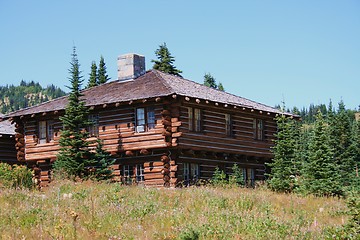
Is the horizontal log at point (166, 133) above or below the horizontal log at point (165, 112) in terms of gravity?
below

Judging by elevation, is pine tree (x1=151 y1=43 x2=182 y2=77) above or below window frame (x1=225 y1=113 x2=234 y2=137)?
above

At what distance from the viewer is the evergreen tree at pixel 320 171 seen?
101 ft

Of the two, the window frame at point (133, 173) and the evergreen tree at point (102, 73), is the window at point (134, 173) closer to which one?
the window frame at point (133, 173)

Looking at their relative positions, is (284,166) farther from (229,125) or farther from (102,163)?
(102,163)

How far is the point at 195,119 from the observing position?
1288 inches

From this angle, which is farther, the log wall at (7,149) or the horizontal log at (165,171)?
the log wall at (7,149)

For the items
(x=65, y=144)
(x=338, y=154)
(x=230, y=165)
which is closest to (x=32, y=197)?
(x=65, y=144)

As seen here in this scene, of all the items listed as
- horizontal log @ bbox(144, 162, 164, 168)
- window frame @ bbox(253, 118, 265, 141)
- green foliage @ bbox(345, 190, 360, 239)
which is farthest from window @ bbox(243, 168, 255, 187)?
green foliage @ bbox(345, 190, 360, 239)

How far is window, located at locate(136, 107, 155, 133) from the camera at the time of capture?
31.8 m

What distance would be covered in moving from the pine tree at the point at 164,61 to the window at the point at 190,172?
2804 cm

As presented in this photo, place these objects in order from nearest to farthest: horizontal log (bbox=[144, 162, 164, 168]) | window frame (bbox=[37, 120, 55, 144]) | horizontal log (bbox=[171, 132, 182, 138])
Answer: horizontal log (bbox=[171, 132, 182, 138]) < horizontal log (bbox=[144, 162, 164, 168]) < window frame (bbox=[37, 120, 55, 144])

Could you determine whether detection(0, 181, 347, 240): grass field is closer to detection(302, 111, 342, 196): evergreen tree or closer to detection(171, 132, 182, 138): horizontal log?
detection(171, 132, 182, 138): horizontal log

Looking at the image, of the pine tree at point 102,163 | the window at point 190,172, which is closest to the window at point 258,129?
the window at point 190,172

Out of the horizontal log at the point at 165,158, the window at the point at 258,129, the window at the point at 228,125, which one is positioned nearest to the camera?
the horizontal log at the point at 165,158
